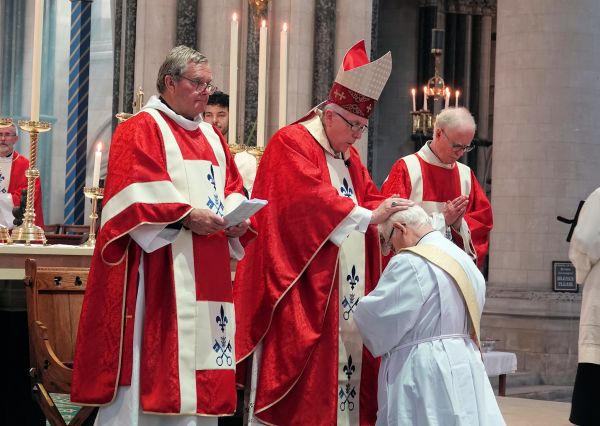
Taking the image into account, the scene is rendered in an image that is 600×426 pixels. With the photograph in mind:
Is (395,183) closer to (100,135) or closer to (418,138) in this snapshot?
(100,135)

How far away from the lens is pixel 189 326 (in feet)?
15.2

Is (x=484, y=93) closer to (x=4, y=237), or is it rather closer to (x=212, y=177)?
(x=4, y=237)

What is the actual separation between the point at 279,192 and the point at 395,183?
1604mm

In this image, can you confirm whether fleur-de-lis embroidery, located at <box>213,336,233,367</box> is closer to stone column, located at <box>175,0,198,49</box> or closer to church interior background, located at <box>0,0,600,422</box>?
church interior background, located at <box>0,0,600,422</box>

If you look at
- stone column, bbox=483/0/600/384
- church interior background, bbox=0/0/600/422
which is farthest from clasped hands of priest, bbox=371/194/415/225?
stone column, bbox=483/0/600/384

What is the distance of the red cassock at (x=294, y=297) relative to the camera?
209 inches

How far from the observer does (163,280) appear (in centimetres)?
463

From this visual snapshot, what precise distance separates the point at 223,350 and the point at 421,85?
11485 millimetres

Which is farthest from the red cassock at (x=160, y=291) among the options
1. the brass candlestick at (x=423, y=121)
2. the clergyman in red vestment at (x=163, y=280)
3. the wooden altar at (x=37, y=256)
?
the brass candlestick at (x=423, y=121)

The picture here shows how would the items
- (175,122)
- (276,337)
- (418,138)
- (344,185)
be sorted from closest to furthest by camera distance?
(175,122) → (276,337) → (344,185) → (418,138)

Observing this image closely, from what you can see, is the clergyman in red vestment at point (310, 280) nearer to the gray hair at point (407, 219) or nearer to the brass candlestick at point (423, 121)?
the gray hair at point (407, 219)

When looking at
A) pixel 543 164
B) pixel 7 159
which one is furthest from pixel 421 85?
pixel 7 159

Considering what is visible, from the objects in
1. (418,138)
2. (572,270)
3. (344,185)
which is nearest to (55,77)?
(418,138)

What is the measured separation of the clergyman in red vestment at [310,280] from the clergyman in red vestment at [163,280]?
22.3 inches
